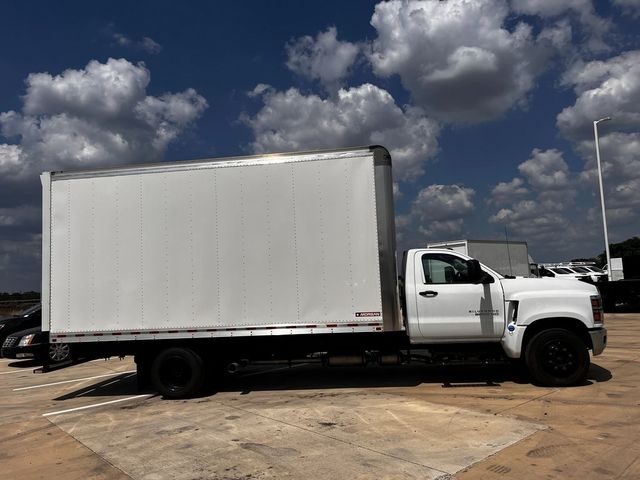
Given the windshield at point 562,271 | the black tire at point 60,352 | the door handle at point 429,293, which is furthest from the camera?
the windshield at point 562,271

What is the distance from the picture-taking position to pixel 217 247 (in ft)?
25.3

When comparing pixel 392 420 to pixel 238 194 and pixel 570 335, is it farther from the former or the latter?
pixel 238 194

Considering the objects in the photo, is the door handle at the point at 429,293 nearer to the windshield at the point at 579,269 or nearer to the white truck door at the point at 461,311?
the white truck door at the point at 461,311

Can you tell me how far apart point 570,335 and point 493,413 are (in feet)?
6.88

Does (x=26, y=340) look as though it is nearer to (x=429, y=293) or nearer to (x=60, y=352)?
(x=60, y=352)

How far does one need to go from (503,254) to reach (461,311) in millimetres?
15119

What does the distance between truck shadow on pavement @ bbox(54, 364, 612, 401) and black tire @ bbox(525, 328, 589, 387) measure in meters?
0.29

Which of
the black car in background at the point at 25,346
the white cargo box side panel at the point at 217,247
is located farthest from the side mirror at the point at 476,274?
the black car in background at the point at 25,346

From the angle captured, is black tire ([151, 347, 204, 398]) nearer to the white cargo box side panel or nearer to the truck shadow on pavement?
the truck shadow on pavement

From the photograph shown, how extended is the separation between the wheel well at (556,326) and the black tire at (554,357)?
0.36 feet

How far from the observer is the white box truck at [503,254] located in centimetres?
2027

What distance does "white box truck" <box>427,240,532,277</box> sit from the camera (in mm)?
20266

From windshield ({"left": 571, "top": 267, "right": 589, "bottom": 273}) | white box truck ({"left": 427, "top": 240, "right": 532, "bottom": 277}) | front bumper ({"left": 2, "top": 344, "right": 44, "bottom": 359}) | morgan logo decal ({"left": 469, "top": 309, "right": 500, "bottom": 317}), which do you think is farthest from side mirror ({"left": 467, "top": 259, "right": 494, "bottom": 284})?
windshield ({"left": 571, "top": 267, "right": 589, "bottom": 273})

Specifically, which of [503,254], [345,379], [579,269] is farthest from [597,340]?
[579,269]
